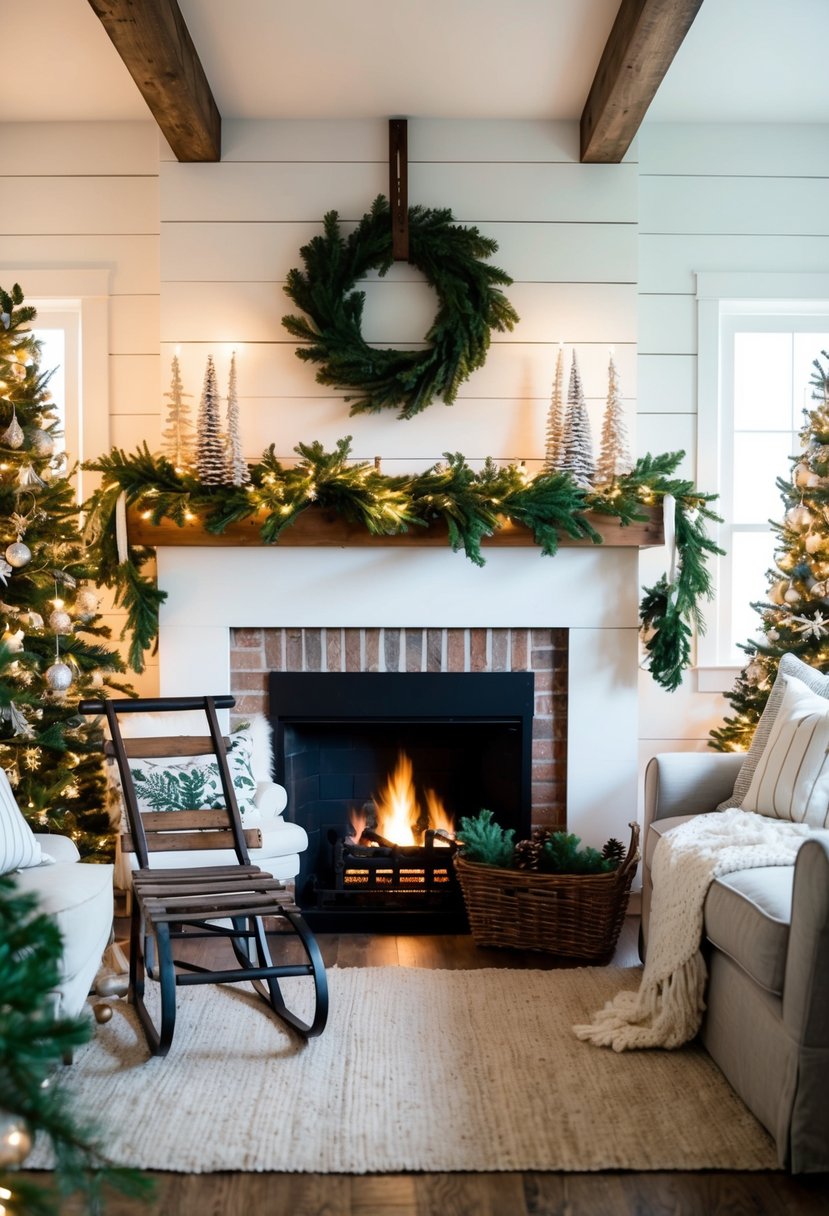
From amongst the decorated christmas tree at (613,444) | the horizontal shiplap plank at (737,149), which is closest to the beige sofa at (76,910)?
the decorated christmas tree at (613,444)

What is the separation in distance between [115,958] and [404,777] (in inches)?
49.2

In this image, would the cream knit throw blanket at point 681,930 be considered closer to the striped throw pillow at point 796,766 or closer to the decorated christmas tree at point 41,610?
the striped throw pillow at point 796,766

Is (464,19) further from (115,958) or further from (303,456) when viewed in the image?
(115,958)

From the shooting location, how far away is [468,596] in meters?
3.73

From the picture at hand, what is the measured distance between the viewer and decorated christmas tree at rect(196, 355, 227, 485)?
355 cm

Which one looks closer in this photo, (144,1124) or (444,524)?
(144,1124)

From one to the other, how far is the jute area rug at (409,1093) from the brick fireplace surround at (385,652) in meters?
1.15

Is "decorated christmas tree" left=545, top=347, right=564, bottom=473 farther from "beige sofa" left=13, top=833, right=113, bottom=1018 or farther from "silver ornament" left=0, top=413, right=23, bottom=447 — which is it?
"beige sofa" left=13, top=833, right=113, bottom=1018

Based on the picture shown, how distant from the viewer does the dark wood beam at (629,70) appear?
9.58 ft

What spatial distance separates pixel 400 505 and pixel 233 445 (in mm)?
612

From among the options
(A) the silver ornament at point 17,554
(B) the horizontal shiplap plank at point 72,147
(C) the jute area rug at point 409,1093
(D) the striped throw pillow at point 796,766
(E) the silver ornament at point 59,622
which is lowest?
(C) the jute area rug at point 409,1093

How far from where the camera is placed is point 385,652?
3762mm

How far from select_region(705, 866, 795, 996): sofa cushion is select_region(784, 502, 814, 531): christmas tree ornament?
1.61 m

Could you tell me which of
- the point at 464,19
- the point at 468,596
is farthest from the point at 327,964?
the point at 464,19
